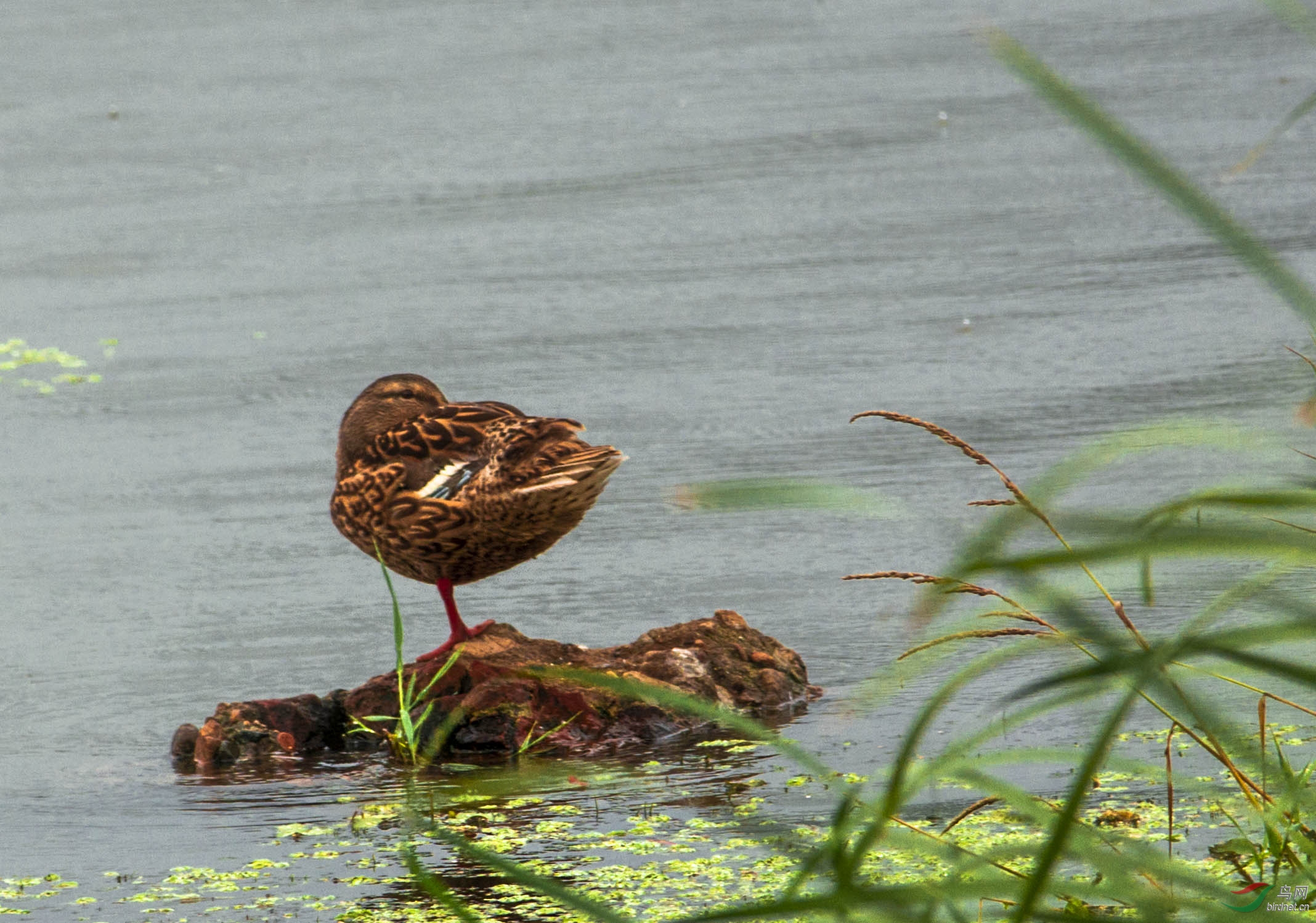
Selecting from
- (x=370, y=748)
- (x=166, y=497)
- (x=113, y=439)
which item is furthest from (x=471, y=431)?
(x=113, y=439)

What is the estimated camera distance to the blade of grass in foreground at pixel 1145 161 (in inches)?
59.1

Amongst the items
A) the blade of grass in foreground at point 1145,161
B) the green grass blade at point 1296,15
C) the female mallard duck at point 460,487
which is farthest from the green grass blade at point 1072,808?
the female mallard duck at point 460,487

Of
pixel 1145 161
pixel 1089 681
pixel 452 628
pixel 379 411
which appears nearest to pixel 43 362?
pixel 379 411

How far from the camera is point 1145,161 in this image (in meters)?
1.50

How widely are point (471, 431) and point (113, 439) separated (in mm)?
3102

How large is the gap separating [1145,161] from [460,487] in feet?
12.2

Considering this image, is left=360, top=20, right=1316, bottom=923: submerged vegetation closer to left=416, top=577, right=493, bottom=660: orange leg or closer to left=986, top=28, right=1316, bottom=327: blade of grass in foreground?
left=986, top=28, right=1316, bottom=327: blade of grass in foreground

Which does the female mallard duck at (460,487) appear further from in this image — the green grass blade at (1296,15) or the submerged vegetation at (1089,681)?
the green grass blade at (1296,15)

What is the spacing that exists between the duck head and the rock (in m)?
0.83

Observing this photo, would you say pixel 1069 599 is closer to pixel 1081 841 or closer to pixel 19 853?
pixel 1081 841

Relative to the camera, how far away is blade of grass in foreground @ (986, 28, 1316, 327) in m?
1.50

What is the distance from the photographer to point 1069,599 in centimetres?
176

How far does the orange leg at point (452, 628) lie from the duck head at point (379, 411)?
45cm

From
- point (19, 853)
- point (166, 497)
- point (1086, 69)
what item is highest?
point (1086, 69)
